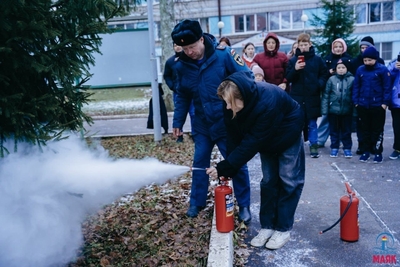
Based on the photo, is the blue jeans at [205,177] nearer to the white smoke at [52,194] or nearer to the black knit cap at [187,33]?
the white smoke at [52,194]

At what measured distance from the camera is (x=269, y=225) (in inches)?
176

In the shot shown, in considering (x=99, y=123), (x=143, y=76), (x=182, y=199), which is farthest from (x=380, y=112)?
(x=99, y=123)

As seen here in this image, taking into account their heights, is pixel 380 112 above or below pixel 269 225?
above

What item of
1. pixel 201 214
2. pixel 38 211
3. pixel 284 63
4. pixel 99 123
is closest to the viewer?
pixel 38 211

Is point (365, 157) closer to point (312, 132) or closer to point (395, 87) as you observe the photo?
point (312, 132)

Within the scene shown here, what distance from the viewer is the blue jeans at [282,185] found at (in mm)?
4207

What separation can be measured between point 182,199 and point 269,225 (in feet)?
5.79

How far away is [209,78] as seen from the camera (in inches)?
185

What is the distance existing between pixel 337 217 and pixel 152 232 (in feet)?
7.01

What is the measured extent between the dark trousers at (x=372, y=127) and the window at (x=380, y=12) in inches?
1251

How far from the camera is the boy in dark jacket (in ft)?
25.9

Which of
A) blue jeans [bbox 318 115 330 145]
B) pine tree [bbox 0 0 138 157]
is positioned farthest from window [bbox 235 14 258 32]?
pine tree [bbox 0 0 138 157]

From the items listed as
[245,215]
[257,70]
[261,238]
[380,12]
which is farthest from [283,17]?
[261,238]

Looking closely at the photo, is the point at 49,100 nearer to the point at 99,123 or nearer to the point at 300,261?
the point at 300,261
